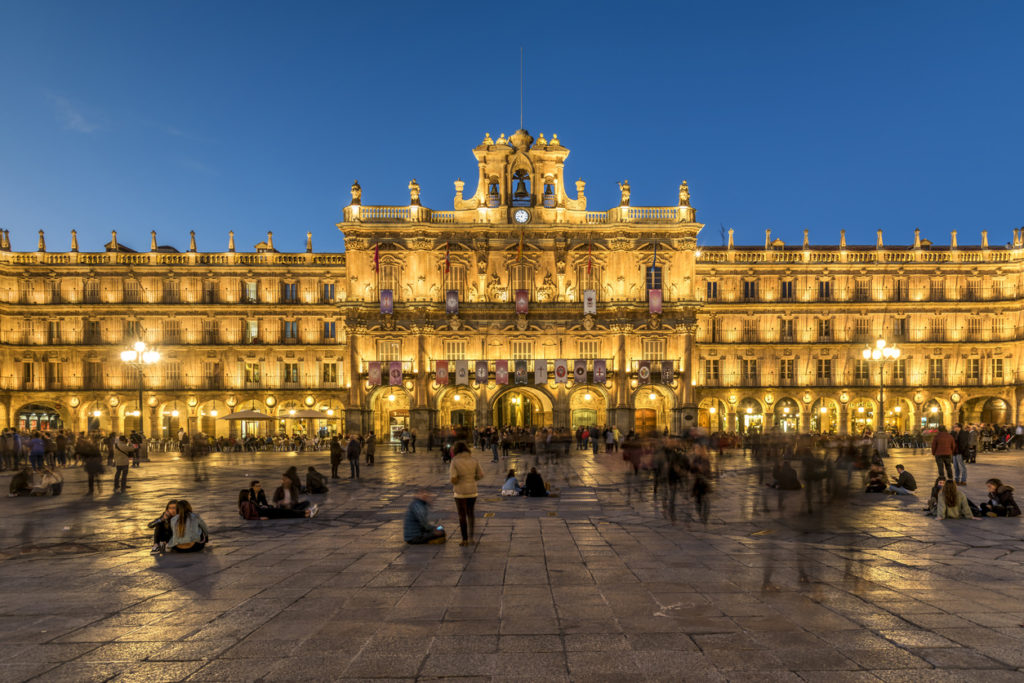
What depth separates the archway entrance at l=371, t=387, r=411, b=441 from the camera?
50453mm

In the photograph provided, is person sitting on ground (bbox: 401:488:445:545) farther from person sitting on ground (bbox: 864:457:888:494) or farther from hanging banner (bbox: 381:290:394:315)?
hanging banner (bbox: 381:290:394:315)

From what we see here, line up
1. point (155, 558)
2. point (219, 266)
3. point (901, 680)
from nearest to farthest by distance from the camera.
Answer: point (901, 680) < point (155, 558) < point (219, 266)

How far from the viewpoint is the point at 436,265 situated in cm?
5034

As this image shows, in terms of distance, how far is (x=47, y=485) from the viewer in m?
19.3

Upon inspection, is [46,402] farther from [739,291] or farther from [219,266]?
[739,291]

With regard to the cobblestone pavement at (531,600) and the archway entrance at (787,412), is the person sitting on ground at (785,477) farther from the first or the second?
the archway entrance at (787,412)

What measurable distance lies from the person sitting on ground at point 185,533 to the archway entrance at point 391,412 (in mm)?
38861

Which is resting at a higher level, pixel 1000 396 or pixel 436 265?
pixel 436 265

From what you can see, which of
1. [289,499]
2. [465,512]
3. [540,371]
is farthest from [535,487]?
[540,371]

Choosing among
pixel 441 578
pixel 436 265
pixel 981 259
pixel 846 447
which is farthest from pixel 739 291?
pixel 441 578

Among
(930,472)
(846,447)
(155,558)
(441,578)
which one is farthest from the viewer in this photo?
(930,472)

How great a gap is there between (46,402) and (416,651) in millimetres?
55910

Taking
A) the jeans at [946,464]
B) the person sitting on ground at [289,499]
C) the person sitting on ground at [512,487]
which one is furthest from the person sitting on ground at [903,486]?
the person sitting on ground at [289,499]

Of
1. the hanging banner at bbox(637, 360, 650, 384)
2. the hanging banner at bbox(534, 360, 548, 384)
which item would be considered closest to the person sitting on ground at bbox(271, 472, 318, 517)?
the hanging banner at bbox(534, 360, 548, 384)
